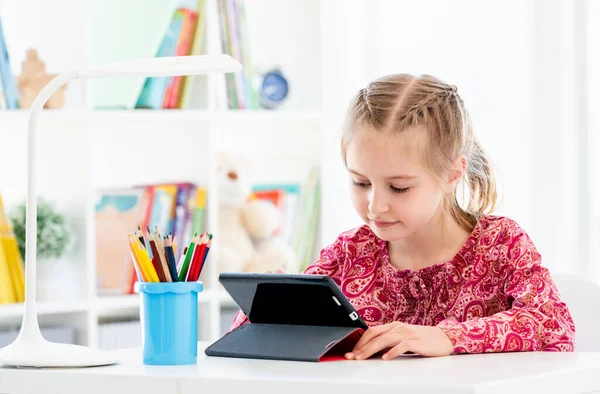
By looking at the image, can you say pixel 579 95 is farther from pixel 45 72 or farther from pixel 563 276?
pixel 45 72

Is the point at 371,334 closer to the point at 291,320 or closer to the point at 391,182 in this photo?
the point at 291,320

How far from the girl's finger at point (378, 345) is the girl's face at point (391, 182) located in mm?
271

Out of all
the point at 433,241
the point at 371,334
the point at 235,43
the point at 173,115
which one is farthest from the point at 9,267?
the point at 371,334

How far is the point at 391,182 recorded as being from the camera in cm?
147

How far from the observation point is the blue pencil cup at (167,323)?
1.20 meters

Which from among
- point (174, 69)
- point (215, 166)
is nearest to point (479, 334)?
point (174, 69)

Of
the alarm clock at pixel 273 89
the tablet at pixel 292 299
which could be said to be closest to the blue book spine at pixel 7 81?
the alarm clock at pixel 273 89

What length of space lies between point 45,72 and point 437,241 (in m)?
1.55

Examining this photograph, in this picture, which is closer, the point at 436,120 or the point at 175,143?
the point at 436,120

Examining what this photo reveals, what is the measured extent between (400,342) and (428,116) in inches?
18.5

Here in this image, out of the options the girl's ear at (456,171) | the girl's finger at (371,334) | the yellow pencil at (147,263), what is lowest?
the girl's finger at (371,334)

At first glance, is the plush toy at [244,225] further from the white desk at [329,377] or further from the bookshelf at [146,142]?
the white desk at [329,377]

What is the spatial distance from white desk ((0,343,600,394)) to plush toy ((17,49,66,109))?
166 cm

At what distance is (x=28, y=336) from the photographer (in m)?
1.24
